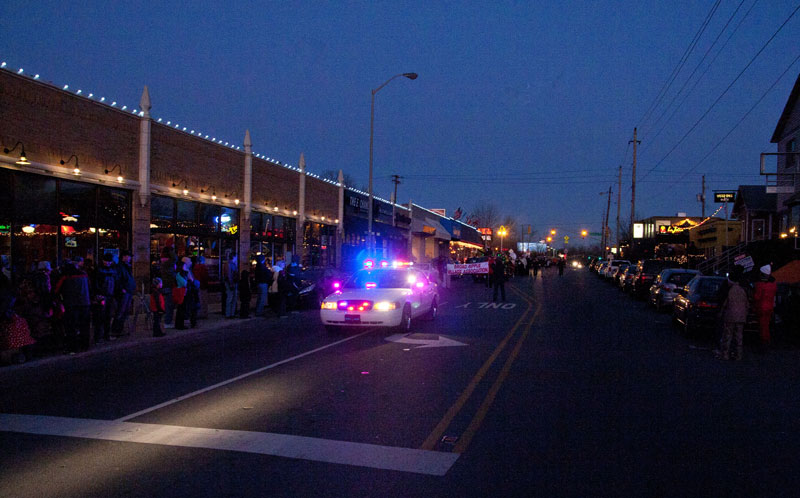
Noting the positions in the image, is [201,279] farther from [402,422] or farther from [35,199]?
[402,422]

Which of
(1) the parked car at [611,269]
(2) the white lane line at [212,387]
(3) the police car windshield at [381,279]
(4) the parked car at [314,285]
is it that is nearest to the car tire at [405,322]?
(3) the police car windshield at [381,279]

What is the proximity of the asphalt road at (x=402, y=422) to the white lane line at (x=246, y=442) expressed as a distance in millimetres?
26

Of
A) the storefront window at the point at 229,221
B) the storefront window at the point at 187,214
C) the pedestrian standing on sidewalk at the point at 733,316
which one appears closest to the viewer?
the pedestrian standing on sidewalk at the point at 733,316

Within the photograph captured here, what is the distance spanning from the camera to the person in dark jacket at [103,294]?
1180cm

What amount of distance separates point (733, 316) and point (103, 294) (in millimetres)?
11806

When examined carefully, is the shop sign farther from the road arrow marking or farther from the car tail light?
the road arrow marking

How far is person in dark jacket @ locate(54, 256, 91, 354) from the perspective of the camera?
427 inches

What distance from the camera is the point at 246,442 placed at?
19.0ft

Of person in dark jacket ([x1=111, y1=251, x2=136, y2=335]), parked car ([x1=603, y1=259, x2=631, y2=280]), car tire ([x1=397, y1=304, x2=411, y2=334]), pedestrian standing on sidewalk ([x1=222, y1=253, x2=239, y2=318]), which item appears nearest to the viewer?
person in dark jacket ([x1=111, y1=251, x2=136, y2=335])

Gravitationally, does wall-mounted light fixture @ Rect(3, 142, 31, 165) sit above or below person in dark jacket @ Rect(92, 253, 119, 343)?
above

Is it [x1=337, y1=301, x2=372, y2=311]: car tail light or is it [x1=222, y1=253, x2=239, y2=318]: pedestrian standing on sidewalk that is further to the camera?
[x1=222, y1=253, x2=239, y2=318]: pedestrian standing on sidewalk

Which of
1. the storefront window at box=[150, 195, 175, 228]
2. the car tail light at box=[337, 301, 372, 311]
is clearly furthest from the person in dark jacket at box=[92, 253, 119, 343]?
the storefront window at box=[150, 195, 175, 228]

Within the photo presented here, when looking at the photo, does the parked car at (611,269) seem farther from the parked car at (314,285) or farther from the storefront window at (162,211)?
the storefront window at (162,211)

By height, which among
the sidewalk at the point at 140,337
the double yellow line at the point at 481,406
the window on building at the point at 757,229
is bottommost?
the sidewalk at the point at 140,337
